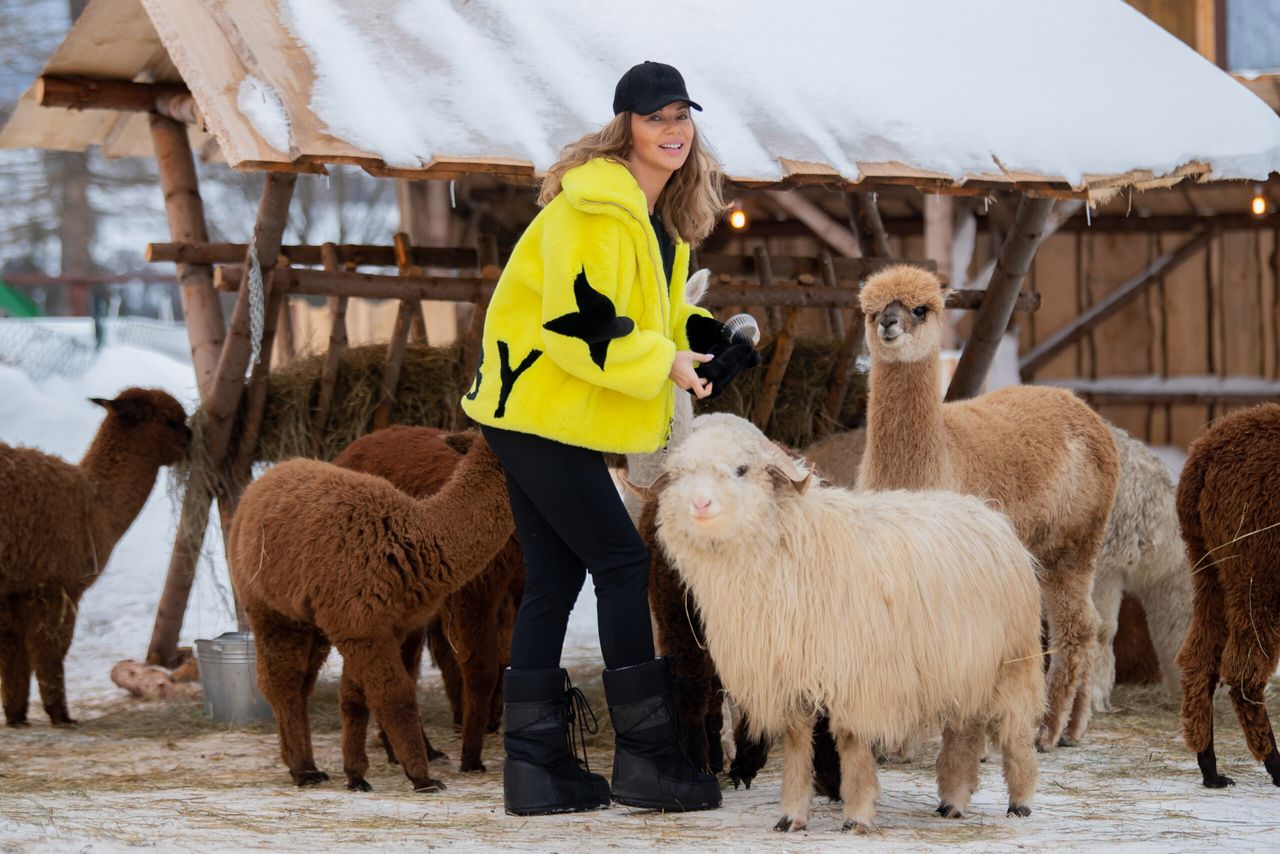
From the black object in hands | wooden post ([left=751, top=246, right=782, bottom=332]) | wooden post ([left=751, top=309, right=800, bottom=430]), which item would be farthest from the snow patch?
wooden post ([left=751, top=309, right=800, bottom=430])

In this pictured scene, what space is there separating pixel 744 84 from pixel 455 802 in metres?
3.45

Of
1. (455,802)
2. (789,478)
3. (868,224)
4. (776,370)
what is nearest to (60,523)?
(455,802)

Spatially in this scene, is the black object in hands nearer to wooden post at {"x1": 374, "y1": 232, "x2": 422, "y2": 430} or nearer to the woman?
the woman

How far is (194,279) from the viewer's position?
23.1ft

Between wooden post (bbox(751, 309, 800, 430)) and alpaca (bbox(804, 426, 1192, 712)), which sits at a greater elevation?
wooden post (bbox(751, 309, 800, 430))

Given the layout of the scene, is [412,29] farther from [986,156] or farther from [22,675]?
[22,675]

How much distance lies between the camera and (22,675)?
6.59 m

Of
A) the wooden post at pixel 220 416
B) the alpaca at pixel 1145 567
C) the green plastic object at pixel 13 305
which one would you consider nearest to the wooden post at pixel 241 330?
the wooden post at pixel 220 416

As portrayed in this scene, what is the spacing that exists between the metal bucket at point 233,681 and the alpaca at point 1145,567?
3.74m

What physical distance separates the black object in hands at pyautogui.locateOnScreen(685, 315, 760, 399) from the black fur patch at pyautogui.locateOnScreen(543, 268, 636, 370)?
394mm

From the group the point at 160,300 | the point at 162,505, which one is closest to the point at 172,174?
the point at 162,505

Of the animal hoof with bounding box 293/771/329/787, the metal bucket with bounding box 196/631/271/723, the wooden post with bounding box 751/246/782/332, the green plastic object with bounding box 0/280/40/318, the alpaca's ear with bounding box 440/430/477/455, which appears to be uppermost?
the green plastic object with bounding box 0/280/40/318

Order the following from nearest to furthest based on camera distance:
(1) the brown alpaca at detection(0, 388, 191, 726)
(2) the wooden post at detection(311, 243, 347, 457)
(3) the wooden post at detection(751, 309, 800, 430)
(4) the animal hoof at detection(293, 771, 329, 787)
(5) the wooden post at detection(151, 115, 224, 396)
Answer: (4) the animal hoof at detection(293, 771, 329, 787) < (1) the brown alpaca at detection(0, 388, 191, 726) < (2) the wooden post at detection(311, 243, 347, 457) < (5) the wooden post at detection(151, 115, 224, 396) < (3) the wooden post at detection(751, 309, 800, 430)

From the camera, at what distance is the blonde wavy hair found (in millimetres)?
4043
